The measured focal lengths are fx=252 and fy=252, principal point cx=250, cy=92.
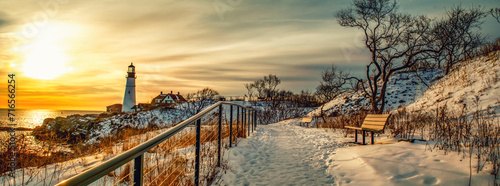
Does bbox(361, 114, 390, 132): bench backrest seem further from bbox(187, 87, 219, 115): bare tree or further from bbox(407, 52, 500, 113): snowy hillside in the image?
bbox(187, 87, 219, 115): bare tree

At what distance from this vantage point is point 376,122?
7.28m

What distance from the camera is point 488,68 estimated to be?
1352 cm

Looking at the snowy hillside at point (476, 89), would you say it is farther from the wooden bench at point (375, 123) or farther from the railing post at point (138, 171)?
the railing post at point (138, 171)

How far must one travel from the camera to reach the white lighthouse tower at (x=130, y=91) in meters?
50.7

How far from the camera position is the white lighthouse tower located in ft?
166

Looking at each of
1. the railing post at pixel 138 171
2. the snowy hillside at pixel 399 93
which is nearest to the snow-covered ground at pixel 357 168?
the railing post at pixel 138 171

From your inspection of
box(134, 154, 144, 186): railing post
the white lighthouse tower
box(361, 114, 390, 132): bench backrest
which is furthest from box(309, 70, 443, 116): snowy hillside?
the white lighthouse tower

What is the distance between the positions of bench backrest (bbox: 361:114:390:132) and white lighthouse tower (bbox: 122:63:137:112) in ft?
167

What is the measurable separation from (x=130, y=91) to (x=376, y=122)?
52114 millimetres

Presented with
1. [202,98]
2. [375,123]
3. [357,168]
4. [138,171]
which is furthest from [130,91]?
[138,171]

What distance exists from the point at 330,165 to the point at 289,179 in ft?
4.29

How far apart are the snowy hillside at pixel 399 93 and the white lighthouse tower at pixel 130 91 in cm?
3891

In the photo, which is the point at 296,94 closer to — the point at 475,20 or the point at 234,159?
the point at 475,20

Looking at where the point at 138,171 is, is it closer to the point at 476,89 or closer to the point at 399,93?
the point at 476,89
